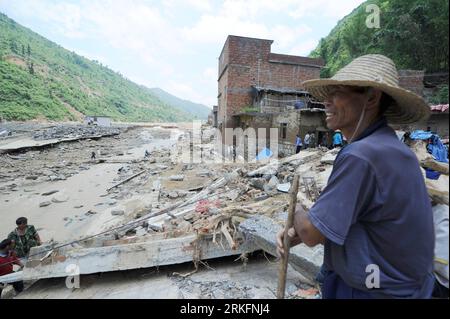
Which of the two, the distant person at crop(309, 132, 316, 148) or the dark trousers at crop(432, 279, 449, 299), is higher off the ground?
the distant person at crop(309, 132, 316, 148)

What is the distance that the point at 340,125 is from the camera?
1.50 m

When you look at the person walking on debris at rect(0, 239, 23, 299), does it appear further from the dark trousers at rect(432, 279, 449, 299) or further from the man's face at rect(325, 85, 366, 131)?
the dark trousers at rect(432, 279, 449, 299)

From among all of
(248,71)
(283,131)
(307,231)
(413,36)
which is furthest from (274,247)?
(413,36)

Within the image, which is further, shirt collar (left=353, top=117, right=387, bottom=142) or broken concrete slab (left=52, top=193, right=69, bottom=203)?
broken concrete slab (left=52, top=193, right=69, bottom=203)

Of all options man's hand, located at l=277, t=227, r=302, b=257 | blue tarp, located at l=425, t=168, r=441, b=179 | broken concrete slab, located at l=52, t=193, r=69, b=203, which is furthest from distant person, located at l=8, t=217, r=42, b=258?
blue tarp, located at l=425, t=168, r=441, b=179

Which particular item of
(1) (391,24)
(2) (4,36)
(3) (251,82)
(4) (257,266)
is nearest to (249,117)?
(3) (251,82)

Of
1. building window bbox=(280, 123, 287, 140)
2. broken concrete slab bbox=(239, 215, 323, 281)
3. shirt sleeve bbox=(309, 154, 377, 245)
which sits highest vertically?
building window bbox=(280, 123, 287, 140)

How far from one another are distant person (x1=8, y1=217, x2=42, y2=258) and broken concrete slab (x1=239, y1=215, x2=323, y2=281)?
4336 millimetres

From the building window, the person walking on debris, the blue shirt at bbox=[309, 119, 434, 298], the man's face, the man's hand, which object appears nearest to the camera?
the blue shirt at bbox=[309, 119, 434, 298]

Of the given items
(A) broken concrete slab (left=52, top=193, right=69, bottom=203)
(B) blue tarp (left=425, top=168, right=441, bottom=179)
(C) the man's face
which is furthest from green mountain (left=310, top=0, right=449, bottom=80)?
(A) broken concrete slab (left=52, top=193, right=69, bottom=203)

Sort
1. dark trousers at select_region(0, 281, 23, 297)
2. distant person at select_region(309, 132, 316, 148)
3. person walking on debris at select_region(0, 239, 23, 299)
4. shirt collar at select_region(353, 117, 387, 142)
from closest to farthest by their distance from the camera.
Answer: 1. shirt collar at select_region(353, 117, 387, 142)
2. dark trousers at select_region(0, 281, 23, 297)
3. person walking on debris at select_region(0, 239, 23, 299)
4. distant person at select_region(309, 132, 316, 148)

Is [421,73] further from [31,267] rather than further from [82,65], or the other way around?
[82,65]

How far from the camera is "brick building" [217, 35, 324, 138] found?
20797 mm

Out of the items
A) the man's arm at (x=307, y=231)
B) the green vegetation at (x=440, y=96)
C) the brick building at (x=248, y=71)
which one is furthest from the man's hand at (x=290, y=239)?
the brick building at (x=248, y=71)
